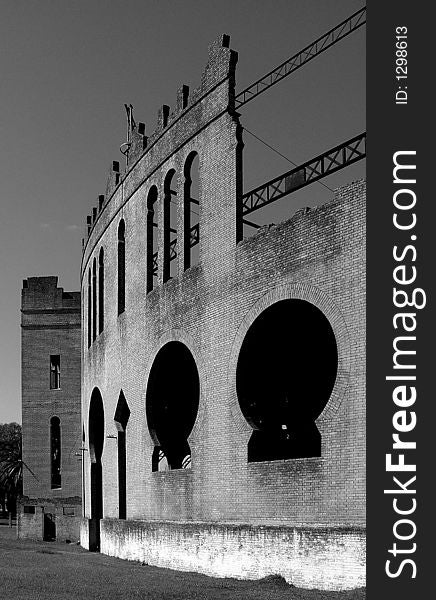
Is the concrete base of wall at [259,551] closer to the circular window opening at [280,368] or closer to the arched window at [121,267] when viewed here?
the circular window opening at [280,368]

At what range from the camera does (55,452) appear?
144 feet

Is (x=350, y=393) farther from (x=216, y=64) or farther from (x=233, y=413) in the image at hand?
(x=216, y=64)

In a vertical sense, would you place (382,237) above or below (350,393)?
above

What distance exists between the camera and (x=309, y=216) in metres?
16.6

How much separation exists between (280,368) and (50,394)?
25.0m

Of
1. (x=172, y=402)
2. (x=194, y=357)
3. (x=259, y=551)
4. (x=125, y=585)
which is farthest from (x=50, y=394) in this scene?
(x=259, y=551)

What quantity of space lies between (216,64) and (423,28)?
26.9 feet

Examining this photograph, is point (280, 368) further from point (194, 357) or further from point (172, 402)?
point (172, 402)

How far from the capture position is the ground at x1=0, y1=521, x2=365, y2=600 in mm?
15248

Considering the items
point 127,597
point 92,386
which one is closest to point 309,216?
point 127,597

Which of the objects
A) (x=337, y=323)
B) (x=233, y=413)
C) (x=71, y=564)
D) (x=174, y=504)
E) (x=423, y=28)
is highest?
(x=423, y=28)

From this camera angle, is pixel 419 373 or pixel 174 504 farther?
pixel 174 504

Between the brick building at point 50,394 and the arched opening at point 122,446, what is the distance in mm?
14713

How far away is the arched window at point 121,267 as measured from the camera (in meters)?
26.7
